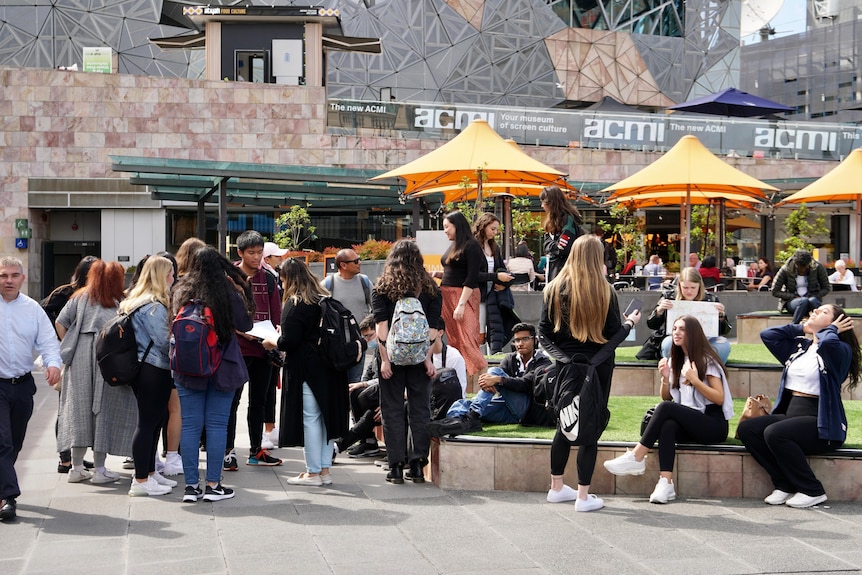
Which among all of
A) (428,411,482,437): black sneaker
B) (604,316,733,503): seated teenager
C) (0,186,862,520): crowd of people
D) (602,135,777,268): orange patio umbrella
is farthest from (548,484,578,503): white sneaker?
(602,135,777,268): orange patio umbrella

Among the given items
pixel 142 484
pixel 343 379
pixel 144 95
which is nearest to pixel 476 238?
pixel 343 379

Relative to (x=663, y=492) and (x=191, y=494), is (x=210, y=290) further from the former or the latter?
(x=663, y=492)

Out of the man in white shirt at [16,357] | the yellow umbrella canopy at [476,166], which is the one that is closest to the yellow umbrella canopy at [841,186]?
the yellow umbrella canopy at [476,166]

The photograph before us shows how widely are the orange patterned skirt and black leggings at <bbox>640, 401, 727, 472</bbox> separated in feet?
9.04

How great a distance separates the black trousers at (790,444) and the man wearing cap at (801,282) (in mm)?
7850

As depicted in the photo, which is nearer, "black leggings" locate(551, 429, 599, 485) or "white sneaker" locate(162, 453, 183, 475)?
"black leggings" locate(551, 429, 599, 485)

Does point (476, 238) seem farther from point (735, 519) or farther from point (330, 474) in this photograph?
point (735, 519)

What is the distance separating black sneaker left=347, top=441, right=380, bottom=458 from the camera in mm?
8914

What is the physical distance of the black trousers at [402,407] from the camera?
7.64 metres

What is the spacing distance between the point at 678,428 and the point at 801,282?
8679mm

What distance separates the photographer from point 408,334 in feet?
24.2

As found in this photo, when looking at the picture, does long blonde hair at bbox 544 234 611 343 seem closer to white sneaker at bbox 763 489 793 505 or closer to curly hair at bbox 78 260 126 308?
white sneaker at bbox 763 489 793 505

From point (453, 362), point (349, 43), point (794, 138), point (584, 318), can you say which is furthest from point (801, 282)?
point (349, 43)

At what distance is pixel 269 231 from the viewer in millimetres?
33219
